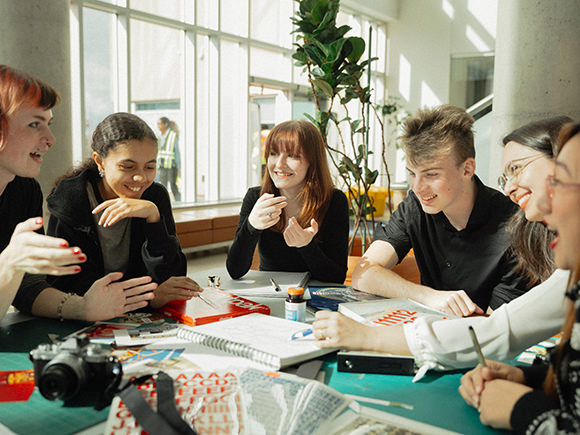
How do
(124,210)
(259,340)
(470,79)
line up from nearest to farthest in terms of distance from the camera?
(259,340)
(124,210)
(470,79)

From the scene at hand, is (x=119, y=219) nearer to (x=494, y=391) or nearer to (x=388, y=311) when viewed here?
(x=388, y=311)

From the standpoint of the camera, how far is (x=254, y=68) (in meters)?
8.95

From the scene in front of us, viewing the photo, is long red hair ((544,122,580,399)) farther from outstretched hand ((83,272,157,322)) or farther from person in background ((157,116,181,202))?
person in background ((157,116,181,202))

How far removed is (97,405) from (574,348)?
2.93ft

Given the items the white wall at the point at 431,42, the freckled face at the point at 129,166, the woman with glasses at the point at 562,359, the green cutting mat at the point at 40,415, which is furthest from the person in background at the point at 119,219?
the white wall at the point at 431,42

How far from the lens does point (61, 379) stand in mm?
1021

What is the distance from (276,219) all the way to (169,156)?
5843mm

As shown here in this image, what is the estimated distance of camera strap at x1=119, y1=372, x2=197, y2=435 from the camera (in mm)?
915

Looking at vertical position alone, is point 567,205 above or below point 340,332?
above

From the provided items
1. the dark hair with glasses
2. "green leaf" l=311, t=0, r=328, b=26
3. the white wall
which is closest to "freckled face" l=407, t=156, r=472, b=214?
the dark hair with glasses

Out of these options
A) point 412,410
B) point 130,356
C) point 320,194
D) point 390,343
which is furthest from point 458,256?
point 130,356

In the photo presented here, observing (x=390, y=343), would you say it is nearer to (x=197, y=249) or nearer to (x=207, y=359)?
(x=207, y=359)

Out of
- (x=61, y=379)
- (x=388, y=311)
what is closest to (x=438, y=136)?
(x=388, y=311)

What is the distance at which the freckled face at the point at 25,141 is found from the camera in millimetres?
1604
